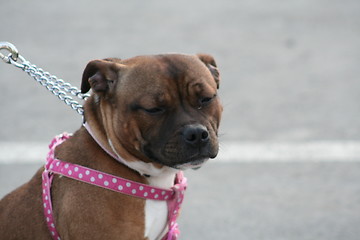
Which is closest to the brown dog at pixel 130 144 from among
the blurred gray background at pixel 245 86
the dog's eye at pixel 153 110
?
the dog's eye at pixel 153 110

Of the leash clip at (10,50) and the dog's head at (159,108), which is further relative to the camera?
the leash clip at (10,50)

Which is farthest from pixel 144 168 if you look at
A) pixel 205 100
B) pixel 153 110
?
pixel 205 100

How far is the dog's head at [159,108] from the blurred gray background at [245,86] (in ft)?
1.94

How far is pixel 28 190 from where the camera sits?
11.6ft

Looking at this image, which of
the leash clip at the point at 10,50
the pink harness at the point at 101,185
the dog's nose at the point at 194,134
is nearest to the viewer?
the dog's nose at the point at 194,134

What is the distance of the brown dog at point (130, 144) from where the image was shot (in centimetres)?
329

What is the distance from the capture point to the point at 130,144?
11.0 feet

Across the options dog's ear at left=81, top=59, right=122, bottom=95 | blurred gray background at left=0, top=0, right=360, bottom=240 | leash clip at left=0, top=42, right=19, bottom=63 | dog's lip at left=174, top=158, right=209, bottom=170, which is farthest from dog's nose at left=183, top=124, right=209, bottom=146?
leash clip at left=0, top=42, right=19, bottom=63

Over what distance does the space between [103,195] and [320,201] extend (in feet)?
8.16

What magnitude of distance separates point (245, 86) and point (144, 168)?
4030 millimetres

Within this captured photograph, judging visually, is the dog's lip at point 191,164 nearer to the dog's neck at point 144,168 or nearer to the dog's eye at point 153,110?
the dog's neck at point 144,168

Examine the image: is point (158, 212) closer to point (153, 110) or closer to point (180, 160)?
point (180, 160)

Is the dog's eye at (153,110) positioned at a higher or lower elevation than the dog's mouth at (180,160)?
higher

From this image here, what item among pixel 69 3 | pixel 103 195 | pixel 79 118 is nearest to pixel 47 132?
pixel 79 118
